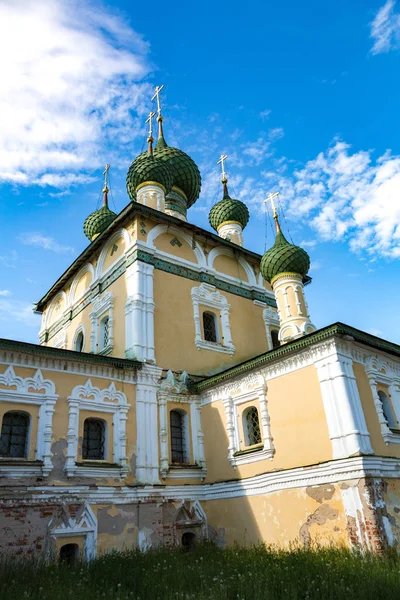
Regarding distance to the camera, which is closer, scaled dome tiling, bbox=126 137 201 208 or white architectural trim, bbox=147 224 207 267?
white architectural trim, bbox=147 224 207 267

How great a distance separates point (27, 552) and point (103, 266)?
7703mm

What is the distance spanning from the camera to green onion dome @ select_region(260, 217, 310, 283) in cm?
1339

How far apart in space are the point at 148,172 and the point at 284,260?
191 inches

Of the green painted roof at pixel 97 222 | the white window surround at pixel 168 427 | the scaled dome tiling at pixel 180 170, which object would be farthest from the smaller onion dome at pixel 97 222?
the white window surround at pixel 168 427

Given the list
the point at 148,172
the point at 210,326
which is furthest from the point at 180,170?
the point at 210,326

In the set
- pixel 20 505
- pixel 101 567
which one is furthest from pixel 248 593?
pixel 20 505

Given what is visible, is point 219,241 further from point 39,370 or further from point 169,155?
point 39,370

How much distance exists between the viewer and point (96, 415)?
31.6 feet

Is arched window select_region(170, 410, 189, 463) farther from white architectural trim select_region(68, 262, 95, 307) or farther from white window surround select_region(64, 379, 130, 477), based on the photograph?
white architectural trim select_region(68, 262, 95, 307)

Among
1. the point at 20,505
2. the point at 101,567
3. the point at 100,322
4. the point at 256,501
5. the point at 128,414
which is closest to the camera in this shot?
the point at 101,567

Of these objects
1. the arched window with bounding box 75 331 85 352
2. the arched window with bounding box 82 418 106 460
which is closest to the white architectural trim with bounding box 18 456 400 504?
the arched window with bounding box 82 418 106 460

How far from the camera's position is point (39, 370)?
9.12m

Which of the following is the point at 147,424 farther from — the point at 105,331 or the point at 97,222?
the point at 97,222

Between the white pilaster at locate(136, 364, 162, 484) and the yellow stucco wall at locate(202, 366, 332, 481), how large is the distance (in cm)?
153
